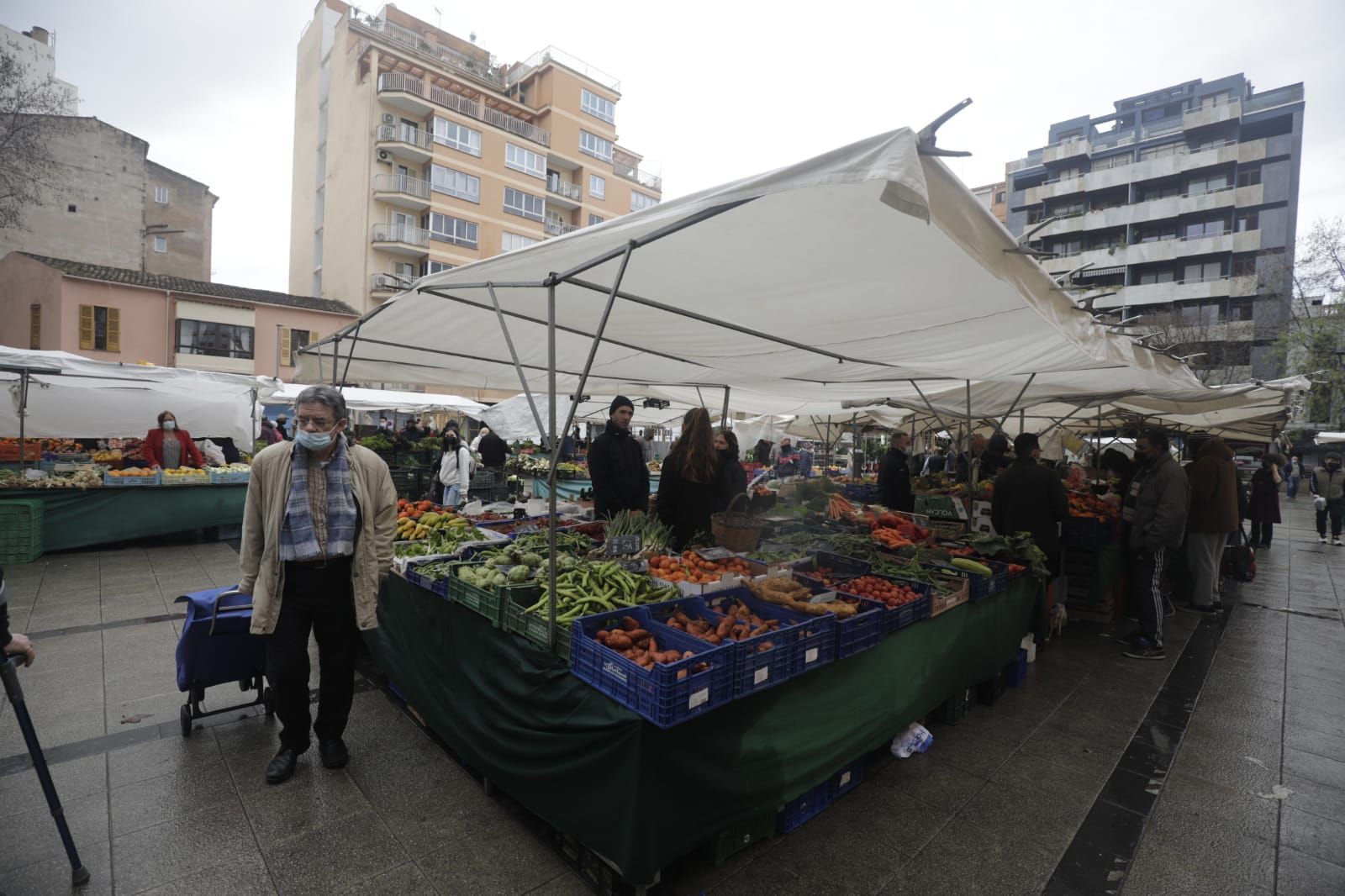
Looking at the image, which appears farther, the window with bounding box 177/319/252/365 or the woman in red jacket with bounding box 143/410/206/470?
the window with bounding box 177/319/252/365

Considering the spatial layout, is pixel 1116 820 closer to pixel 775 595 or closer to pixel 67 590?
pixel 775 595

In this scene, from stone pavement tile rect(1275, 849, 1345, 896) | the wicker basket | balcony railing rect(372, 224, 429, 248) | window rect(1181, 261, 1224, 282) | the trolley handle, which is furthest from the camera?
window rect(1181, 261, 1224, 282)

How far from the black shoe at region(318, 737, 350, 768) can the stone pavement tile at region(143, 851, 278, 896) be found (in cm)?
71

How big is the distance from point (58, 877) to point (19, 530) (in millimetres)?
7521

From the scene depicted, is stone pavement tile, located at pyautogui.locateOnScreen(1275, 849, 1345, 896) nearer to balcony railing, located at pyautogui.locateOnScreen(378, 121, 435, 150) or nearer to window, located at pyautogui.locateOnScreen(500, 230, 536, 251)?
window, located at pyautogui.locateOnScreen(500, 230, 536, 251)

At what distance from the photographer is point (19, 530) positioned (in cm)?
746

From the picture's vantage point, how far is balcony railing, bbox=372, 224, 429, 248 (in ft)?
99.6

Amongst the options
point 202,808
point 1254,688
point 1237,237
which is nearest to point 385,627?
point 202,808

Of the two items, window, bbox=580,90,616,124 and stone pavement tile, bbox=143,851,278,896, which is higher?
window, bbox=580,90,616,124

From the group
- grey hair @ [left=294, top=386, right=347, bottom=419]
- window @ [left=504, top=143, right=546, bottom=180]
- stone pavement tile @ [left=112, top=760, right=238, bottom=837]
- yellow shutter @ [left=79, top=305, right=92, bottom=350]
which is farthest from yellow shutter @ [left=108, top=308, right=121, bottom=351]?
grey hair @ [left=294, top=386, right=347, bottom=419]

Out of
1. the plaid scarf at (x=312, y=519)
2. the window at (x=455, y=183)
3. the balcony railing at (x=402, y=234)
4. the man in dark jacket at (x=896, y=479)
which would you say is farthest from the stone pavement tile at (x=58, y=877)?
the window at (x=455, y=183)

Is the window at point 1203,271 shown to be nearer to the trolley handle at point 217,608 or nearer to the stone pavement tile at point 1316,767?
the stone pavement tile at point 1316,767

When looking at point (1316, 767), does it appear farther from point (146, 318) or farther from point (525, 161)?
point (525, 161)

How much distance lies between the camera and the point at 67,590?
643 centimetres
